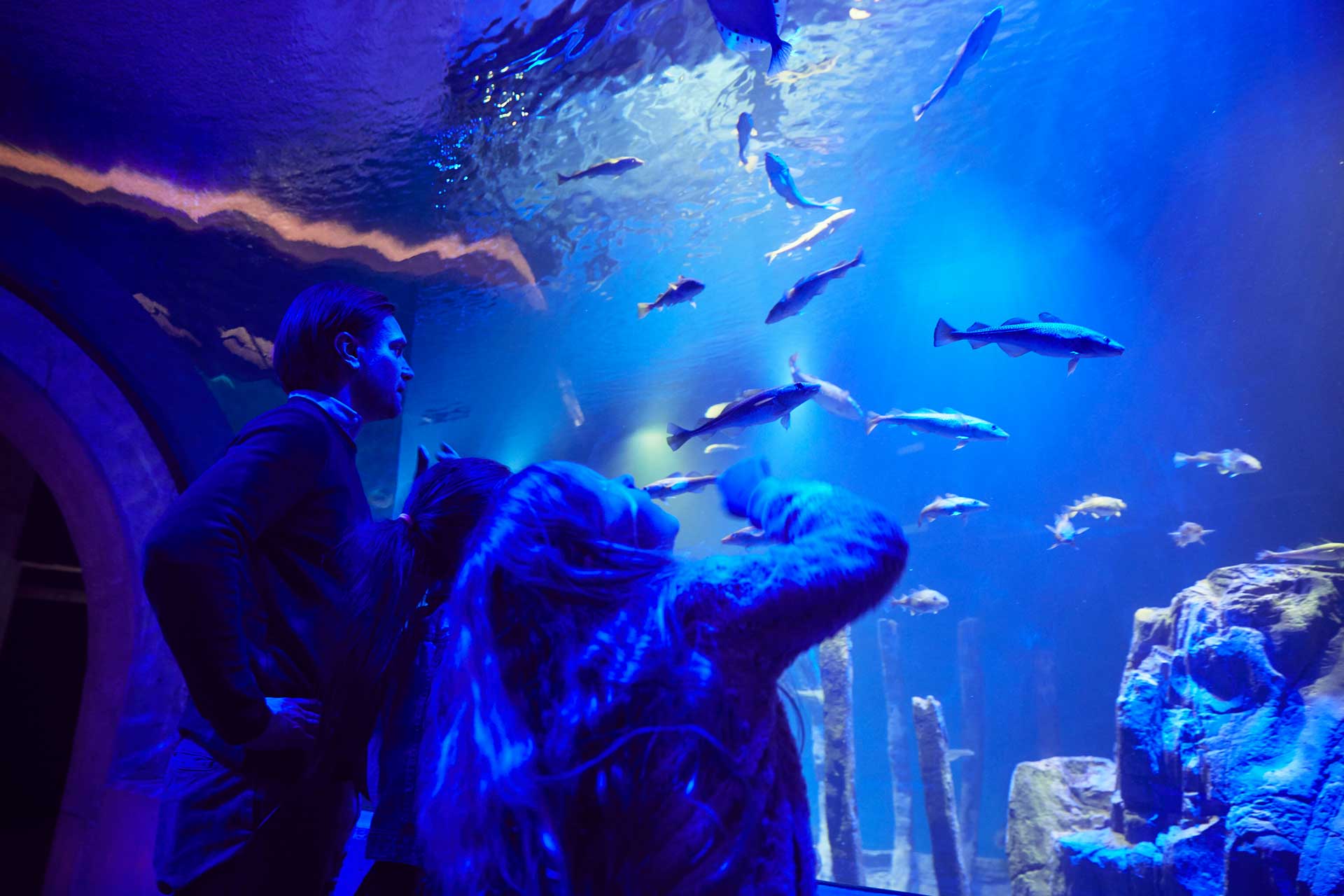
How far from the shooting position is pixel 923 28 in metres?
7.70

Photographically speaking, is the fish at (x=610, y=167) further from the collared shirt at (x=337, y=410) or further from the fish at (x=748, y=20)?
the collared shirt at (x=337, y=410)

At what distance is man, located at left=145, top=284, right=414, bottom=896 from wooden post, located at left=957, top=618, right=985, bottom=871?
53.0ft

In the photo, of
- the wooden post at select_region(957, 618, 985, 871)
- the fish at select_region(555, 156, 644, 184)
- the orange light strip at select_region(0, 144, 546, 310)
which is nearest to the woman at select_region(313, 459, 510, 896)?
the orange light strip at select_region(0, 144, 546, 310)

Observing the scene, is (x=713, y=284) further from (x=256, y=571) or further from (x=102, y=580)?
(x=256, y=571)

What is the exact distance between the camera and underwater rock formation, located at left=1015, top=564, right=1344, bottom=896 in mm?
4023

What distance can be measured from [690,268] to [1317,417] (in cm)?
1724

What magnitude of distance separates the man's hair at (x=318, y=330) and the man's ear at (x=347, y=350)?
0.02 meters

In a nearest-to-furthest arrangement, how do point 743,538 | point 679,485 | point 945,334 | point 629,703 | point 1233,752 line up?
1. point 629,703
2. point 1233,752
3. point 945,334
4. point 743,538
5. point 679,485

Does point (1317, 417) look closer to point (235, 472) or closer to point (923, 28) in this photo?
point (923, 28)

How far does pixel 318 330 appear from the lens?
2.10 meters

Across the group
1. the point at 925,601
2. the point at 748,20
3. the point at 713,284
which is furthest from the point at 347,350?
the point at 713,284

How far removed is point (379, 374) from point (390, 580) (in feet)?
3.31

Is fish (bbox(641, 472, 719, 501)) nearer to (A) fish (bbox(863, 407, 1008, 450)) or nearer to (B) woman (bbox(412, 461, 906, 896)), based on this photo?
(A) fish (bbox(863, 407, 1008, 450))

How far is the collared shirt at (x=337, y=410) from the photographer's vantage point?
1.94 metres
